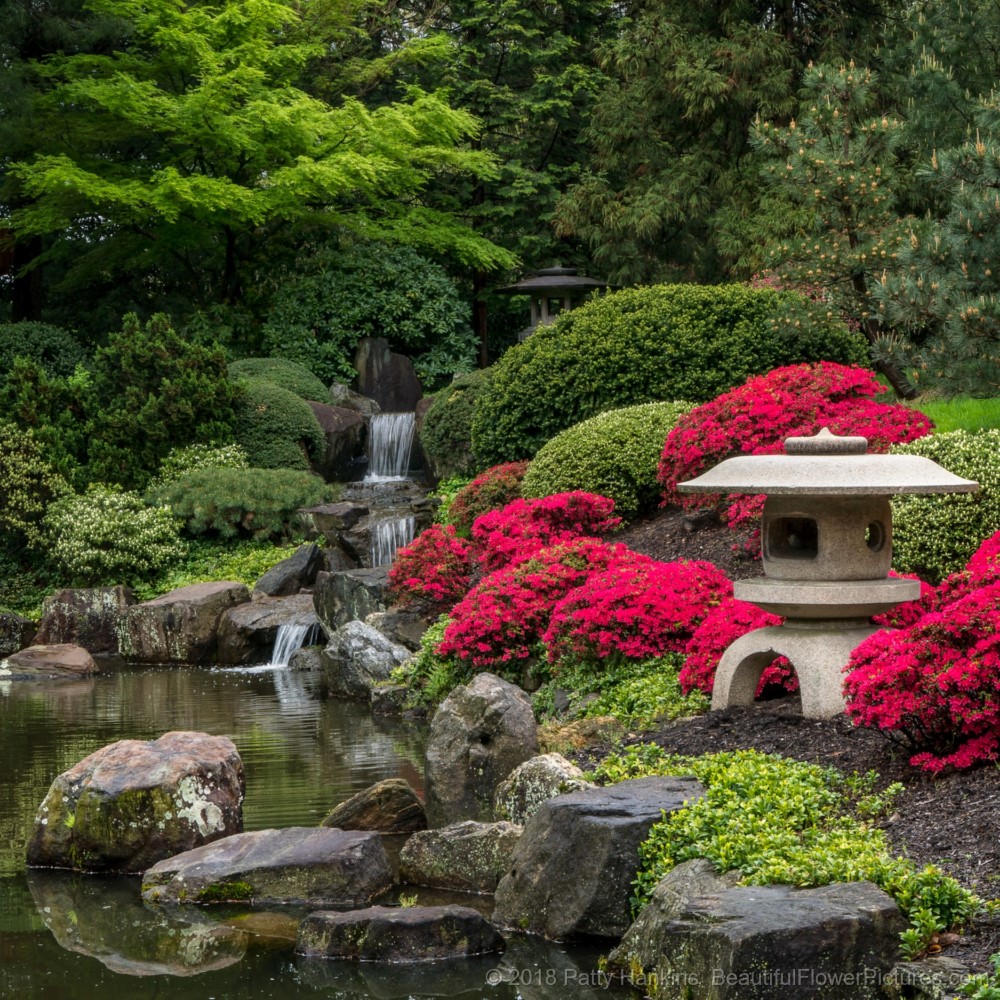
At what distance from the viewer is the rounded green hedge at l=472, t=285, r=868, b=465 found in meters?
15.4

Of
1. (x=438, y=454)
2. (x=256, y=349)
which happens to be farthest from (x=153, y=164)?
(x=438, y=454)

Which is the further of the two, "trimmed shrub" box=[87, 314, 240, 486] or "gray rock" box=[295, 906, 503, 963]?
"trimmed shrub" box=[87, 314, 240, 486]

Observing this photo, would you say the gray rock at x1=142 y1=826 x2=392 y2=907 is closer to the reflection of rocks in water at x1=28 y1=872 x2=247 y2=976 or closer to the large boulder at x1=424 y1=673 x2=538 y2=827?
the reflection of rocks in water at x1=28 y1=872 x2=247 y2=976

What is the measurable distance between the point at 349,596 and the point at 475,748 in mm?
7137

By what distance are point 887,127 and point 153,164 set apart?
1593cm

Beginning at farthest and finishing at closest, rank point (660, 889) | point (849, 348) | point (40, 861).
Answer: point (849, 348) → point (40, 861) → point (660, 889)

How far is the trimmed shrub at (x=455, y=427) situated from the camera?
20.0m

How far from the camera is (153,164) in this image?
2539 cm

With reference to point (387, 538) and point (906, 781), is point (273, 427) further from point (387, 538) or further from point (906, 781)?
point (906, 781)

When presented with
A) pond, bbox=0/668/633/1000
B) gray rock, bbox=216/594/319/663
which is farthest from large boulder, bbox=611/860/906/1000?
gray rock, bbox=216/594/319/663

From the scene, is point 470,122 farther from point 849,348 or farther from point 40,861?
point 40,861

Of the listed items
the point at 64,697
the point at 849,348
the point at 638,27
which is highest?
the point at 638,27

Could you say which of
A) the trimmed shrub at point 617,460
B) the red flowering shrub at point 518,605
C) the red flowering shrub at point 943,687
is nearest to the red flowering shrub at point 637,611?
the red flowering shrub at point 518,605

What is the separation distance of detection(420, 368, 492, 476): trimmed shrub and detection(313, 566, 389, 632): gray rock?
451 centimetres
